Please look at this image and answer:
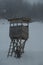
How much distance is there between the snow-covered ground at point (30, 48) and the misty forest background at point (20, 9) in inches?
67.0

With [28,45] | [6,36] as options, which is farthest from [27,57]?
[6,36]

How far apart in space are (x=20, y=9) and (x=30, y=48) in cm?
801

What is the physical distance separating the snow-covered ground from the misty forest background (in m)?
1.70

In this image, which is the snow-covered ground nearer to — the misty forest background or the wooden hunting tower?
the wooden hunting tower

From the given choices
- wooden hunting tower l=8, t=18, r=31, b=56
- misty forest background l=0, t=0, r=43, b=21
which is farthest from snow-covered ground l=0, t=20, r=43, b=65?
misty forest background l=0, t=0, r=43, b=21

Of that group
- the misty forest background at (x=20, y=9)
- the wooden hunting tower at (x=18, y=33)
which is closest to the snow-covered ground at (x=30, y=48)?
the wooden hunting tower at (x=18, y=33)

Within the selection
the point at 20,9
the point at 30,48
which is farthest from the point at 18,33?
the point at 20,9

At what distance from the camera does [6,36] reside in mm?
11188

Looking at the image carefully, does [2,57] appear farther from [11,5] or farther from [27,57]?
[11,5]

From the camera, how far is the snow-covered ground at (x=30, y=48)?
7.24 metres

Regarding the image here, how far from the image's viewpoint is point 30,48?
912cm

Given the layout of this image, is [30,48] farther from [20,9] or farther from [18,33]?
[20,9]

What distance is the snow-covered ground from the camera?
724cm

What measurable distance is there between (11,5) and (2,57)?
985cm
